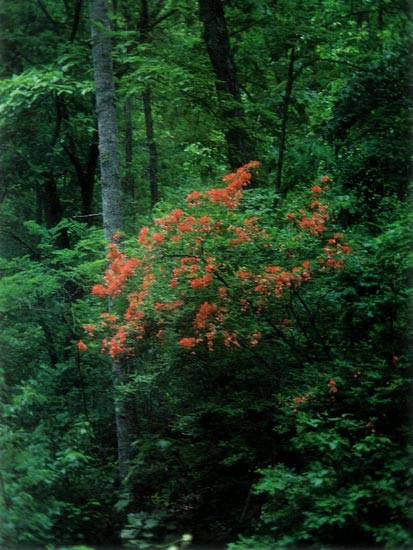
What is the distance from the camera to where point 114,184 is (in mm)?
9094

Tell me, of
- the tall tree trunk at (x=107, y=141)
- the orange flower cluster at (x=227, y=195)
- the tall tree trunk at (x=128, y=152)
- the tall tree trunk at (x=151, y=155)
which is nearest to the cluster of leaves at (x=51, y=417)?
the tall tree trunk at (x=107, y=141)

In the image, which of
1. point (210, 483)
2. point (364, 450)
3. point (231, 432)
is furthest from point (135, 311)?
point (364, 450)

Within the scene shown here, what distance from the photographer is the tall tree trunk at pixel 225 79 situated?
33.8 feet

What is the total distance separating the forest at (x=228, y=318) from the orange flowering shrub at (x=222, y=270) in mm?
22

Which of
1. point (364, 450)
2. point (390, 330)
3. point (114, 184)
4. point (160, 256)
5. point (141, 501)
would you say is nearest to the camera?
point (364, 450)

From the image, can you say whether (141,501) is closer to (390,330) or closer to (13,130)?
(390,330)

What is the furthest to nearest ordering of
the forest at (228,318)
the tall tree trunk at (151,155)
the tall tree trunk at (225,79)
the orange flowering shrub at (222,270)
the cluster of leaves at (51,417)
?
the tall tree trunk at (151,155) < the tall tree trunk at (225,79) < the orange flowering shrub at (222,270) < the cluster of leaves at (51,417) < the forest at (228,318)

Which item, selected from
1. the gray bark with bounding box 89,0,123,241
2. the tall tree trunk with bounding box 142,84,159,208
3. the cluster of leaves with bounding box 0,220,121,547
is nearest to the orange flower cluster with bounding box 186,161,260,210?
the cluster of leaves with bounding box 0,220,121,547

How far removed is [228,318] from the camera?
650 cm

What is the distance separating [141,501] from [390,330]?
394 cm

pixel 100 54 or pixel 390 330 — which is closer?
pixel 390 330

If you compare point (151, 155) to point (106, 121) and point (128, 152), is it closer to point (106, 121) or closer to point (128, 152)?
point (128, 152)

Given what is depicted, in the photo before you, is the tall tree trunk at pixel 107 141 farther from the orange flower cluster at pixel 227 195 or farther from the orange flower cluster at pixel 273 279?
the orange flower cluster at pixel 273 279

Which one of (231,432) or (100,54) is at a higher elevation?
(100,54)
